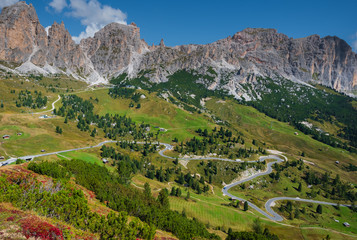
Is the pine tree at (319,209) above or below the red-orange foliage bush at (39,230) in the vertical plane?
below

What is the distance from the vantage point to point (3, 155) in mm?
113938

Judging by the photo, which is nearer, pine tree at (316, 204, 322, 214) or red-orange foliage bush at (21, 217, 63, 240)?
red-orange foliage bush at (21, 217, 63, 240)

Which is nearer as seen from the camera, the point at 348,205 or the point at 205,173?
the point at 348,205

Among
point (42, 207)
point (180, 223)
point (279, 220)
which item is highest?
point (42, 207)

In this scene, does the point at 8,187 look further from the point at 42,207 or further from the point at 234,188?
the point at 234,188

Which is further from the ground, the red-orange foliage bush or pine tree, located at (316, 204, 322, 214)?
the red-orange foliage bush

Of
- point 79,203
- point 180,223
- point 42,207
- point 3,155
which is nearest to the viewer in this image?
point 42,207

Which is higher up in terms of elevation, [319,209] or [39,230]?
[39,230]

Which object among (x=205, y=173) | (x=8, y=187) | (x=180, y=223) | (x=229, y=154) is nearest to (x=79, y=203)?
(x=8, y=187)

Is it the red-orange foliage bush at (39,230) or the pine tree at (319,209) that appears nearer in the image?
the red-orange foliage bush at (39,230)

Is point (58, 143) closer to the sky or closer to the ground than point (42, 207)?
closer to the ground

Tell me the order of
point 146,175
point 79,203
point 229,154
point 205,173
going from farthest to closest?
point 229,154 → point 205,173 → point 146,175 → point 79,203

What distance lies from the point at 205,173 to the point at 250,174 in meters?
37.1

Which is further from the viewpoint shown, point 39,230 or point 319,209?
point 319,209
